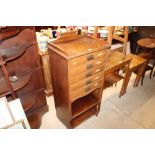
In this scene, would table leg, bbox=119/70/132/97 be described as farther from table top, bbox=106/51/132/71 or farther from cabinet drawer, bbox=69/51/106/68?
cabinet drawer, bbox=69/51/106/68

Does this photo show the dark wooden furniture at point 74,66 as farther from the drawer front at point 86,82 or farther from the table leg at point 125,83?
the table leg at point 125,83

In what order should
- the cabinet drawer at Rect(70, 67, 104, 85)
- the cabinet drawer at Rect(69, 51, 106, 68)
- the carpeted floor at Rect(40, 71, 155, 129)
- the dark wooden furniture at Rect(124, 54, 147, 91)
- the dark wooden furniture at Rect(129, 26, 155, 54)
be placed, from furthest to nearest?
the dark wooden furniture at Rect(129, 26, 155, 54)
the dark wooden furniture at Rect(124, 54, 147, 91)
the carpeted floor at Rect(40, 71, 155, 129)
the cabinet drawer at Rect(70, 67, 104, 85)
the cabinet drawer at Rect(69, 51, 106, 68)

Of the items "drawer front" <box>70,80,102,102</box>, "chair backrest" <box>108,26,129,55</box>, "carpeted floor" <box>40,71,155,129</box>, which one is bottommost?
"carpeted floor" <box>40,71,155,129</box>

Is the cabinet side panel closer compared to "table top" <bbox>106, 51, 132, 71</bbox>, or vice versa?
the cabinet side panel

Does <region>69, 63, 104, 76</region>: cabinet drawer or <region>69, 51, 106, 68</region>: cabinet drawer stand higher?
<region>69, 51, 106, 68</region>: cabinet drawer

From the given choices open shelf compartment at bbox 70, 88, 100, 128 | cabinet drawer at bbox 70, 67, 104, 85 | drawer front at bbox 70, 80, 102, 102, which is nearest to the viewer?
cabinet drawer at bbox 70, 67, 104, 85

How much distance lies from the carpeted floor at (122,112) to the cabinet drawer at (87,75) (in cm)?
79

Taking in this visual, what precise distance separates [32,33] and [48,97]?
131cm

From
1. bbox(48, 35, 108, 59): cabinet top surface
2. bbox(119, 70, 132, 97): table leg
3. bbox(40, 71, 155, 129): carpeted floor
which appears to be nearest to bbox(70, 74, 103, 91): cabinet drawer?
bbox(48, 35, 108, 59): cabinet top surface

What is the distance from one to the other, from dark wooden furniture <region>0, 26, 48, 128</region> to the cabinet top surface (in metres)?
0.30

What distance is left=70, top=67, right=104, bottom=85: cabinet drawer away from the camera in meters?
1.53

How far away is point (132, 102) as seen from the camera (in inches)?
102

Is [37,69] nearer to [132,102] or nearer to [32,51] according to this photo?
[32,51]
